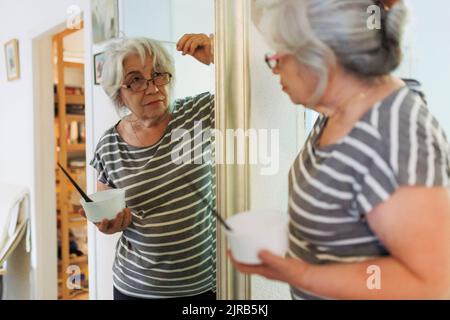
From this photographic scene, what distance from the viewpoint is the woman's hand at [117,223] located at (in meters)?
0.63

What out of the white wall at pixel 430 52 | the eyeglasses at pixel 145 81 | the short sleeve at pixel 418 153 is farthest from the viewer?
the eyeglasses at pixel 145 81

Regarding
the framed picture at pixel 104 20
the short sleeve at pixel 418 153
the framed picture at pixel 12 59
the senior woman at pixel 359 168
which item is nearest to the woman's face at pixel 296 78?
the senior woman at pixel 359 168

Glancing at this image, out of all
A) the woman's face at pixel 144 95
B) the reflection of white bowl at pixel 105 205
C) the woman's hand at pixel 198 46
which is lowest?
the reflection of white bowl at pixel 105 205

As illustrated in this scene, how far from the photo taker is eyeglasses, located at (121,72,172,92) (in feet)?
2.01

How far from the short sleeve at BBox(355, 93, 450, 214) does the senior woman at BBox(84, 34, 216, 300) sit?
0.27 m

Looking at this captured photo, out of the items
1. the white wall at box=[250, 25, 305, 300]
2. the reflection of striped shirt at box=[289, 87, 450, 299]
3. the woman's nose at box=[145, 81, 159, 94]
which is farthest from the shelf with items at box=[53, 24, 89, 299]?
the reflection of striped shirt at box=[289, 87, 450, 299]

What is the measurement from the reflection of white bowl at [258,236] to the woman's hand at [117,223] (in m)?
0.22

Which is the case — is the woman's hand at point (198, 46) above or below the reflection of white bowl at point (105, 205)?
above

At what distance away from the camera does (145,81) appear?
2.02 feet

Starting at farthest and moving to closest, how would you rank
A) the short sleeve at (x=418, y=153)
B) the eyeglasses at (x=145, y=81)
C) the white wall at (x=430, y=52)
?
the eyeglasses at (x=145, y=81), the white wall at (x=430, y=52), the short sleeve at (x=418, y=153)

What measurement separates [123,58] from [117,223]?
0.28 metres

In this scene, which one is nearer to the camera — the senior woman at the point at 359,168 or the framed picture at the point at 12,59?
the senior woman at the point at 359,168

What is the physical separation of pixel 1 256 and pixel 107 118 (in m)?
0.34

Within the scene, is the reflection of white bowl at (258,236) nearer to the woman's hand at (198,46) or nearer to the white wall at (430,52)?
the white wall at (430,52)
